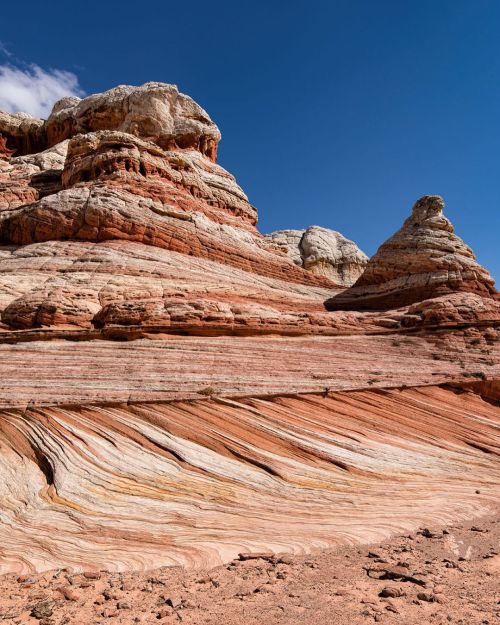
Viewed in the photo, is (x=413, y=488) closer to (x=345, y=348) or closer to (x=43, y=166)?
(x=345, y=348)

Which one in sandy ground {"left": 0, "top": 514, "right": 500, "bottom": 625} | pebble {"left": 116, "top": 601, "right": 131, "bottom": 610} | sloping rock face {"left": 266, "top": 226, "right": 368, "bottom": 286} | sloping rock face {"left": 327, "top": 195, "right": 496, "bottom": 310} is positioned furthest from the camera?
sloping rock face {"left": 266, "top": 226, "right": 368, "bottom": 286}

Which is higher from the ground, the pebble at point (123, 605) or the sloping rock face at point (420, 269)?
the sloping rock face at point (420, 269)

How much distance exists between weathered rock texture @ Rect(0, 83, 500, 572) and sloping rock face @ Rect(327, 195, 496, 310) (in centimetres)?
11

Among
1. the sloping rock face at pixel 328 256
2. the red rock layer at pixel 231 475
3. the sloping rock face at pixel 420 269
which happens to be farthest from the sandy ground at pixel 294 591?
the sloping rock face at pixel 328 256

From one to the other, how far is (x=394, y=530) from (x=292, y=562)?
2513 millimetres

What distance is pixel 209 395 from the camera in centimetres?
1175

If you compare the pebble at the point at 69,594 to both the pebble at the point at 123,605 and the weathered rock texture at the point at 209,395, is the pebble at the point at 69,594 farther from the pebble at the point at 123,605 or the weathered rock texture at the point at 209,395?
the weathered rock texture at the point at 209,395

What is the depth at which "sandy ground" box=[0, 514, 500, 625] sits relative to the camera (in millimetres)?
4980

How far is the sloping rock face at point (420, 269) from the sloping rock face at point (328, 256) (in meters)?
22.8

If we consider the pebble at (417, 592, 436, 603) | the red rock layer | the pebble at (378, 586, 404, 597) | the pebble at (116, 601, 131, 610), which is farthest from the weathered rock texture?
the pebble at (417, 592, 436, 603)

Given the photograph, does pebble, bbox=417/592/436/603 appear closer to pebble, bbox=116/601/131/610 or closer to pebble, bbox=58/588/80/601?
pebble, bbox=116/601/131/610

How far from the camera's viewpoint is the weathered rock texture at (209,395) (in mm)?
8586

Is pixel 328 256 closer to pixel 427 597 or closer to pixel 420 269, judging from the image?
pixel 420 269

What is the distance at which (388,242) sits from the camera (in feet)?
75.0
